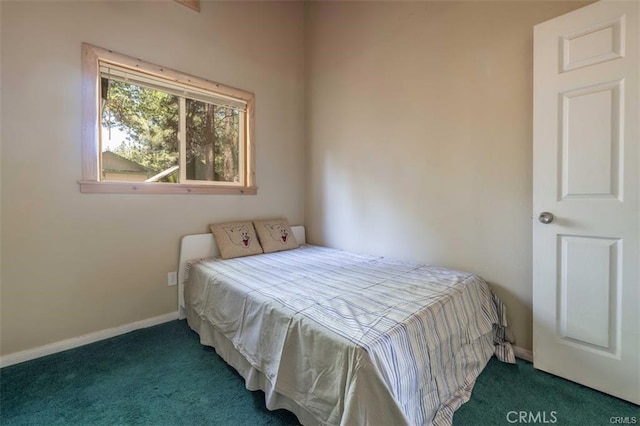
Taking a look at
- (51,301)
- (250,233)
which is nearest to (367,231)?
(250,233)

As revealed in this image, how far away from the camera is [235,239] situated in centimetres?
245

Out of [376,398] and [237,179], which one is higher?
[237,179]

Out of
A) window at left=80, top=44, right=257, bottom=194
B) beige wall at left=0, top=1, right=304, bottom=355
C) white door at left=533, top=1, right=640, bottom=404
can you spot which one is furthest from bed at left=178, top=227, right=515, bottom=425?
window at left=80, top=44, right=257, bottom=194

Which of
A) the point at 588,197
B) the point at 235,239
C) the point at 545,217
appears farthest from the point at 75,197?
the point at 588,197

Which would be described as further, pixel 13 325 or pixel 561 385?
pixel 13 325

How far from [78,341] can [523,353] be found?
2.94 metres

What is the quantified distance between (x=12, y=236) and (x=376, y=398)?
7.32ft

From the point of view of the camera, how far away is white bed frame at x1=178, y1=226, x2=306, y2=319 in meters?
2.28

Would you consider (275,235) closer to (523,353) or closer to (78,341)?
(78,341)

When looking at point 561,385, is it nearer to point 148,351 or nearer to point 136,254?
point 148,351

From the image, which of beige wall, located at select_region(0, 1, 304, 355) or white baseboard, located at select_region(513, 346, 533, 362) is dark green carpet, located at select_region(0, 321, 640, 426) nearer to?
white baseboard, located at select_region(513, 346, 533, 362)

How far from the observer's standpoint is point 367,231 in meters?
2.55

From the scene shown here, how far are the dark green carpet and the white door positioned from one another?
186 mm

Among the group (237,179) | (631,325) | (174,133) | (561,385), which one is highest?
(174,133)
